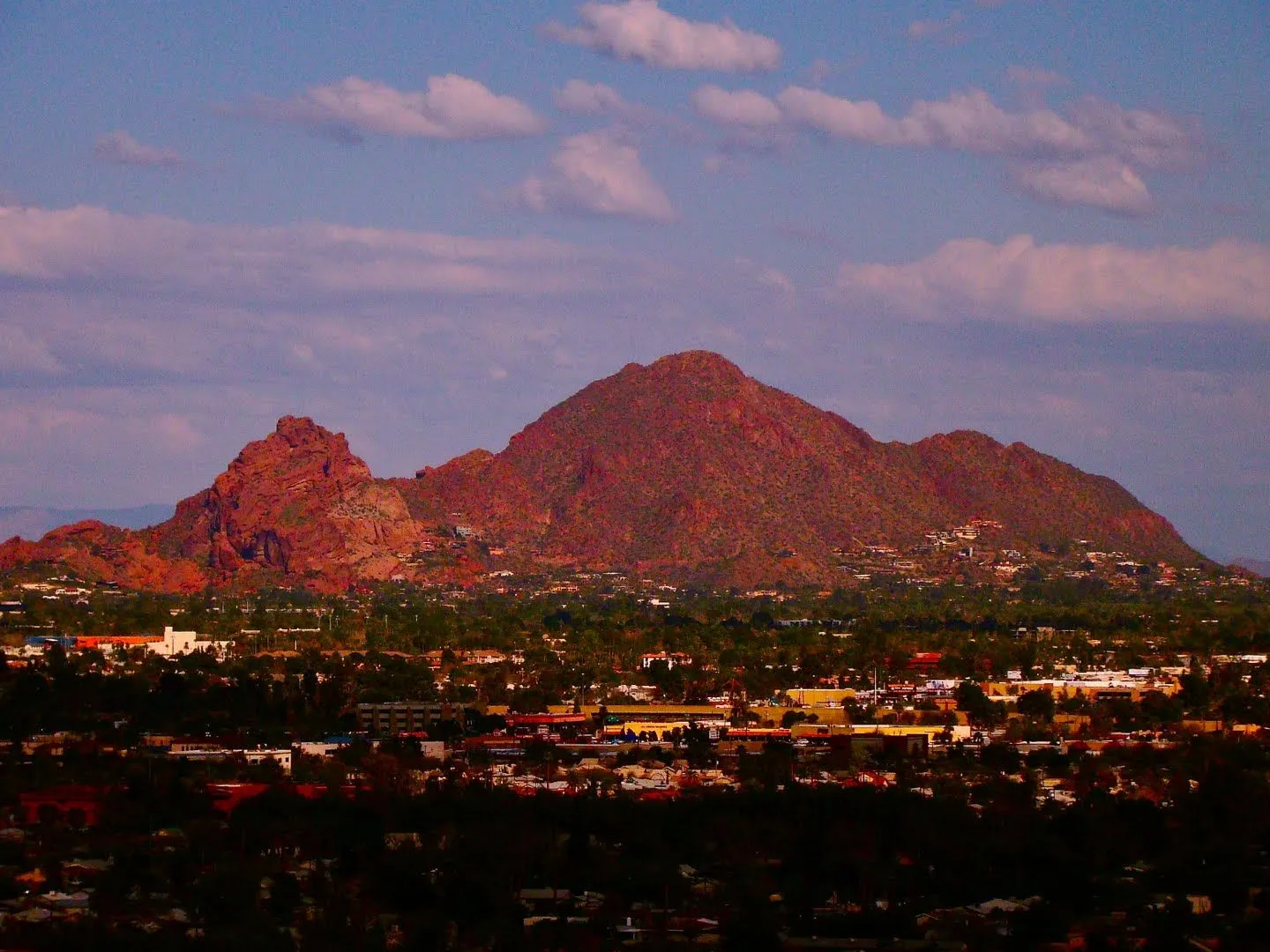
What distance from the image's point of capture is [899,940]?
65375 mm

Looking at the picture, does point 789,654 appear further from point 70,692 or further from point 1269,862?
point 1269,862

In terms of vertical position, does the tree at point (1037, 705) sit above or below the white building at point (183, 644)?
below

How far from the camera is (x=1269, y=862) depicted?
7825 centimetres

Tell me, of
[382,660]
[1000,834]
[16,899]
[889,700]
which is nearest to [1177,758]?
[1000,834]

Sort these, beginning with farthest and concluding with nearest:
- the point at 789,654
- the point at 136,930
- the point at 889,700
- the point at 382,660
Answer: the point at 789,654 < the point at 382,660 < the point at 889,700 < the point at 136,930

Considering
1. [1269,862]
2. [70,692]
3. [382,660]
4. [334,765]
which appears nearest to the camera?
[1269,862]

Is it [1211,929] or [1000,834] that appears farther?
[1000,834]

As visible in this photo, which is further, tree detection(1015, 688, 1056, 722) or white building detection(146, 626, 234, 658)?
white building detection(146, 626, 234, 658)

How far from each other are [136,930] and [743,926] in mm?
14382

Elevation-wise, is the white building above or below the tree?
above

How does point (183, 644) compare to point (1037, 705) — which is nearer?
point (1037, 705)

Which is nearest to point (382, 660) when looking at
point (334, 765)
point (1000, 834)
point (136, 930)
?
point (334, 765)

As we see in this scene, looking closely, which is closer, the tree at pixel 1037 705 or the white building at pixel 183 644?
the tree at pixel 1037 705

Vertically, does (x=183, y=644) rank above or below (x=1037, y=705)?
above
